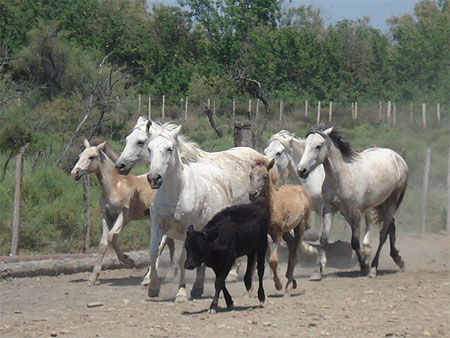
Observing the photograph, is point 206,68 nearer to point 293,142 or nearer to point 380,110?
point 380,110

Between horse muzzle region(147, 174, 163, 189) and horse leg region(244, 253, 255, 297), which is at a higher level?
horse muzzle region(147, 174, 163, 189)

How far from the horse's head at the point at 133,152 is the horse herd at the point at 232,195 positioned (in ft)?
0.04

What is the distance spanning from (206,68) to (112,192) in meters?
36.6

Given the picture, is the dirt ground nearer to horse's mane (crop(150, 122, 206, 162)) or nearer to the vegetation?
horse's mane (crop(150, 122, 206, 162))

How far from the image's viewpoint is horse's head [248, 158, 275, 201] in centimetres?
938

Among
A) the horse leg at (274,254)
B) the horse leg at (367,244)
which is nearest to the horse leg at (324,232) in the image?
the horse leg at (367,244)

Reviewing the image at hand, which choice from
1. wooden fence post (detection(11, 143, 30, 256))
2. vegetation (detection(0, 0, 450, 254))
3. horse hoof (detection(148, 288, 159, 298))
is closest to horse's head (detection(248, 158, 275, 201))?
horse hoof (detection(148, 288, 159, 298))

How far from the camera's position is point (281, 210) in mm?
9820

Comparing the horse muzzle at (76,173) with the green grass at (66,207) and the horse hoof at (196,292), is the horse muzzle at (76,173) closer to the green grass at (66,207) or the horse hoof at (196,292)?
the green grass at (66,207)

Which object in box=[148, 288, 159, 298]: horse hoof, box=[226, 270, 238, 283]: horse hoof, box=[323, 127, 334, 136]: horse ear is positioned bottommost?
box=[226, 270, 238, 283]: horse hoof

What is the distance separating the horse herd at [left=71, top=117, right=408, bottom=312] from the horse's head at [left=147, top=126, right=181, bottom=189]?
0.04 feet

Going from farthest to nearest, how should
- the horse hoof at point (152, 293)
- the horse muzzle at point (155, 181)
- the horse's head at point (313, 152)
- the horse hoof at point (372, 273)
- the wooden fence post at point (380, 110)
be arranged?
the wooden fence post at point (380, 110) → the horse hoof at point (372, 273) → the horse's head at point (313, 152) → the horse hoof at point (152, 293) → the horse muzzle at point (155, 181)

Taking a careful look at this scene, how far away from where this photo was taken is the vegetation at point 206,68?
89.4 feet

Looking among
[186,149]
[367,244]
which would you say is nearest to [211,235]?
[186,149]
